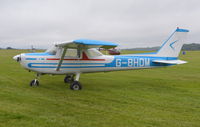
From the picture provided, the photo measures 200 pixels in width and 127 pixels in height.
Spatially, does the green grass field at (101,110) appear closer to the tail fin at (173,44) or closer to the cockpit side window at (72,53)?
the cockpit side window at (72,53)

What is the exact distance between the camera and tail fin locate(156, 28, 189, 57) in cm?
989

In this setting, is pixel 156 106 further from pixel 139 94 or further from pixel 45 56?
pixel 45 56

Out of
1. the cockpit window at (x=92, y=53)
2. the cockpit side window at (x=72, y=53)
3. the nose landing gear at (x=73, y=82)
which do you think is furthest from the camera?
the cockpit window at (x=92, y=53)

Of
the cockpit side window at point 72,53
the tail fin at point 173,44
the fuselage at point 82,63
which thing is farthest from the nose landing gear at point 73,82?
the tail fin at point 173,44

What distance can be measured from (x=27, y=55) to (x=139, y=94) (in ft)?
17.3

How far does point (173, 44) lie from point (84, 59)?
496 cm

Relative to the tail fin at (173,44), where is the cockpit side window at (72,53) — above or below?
below

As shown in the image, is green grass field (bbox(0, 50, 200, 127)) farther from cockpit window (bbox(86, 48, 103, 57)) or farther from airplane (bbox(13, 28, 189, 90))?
cockpit window (bbox(86, 48, 103, 57))

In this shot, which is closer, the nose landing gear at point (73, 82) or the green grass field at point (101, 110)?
the green grass field at point (101, 110)

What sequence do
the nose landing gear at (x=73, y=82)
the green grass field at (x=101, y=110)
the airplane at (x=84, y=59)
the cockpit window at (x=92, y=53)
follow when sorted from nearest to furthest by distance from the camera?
the green grass field at (x=101, y=110)
the nose landing gear at (x=73, y=82)
the airplane at (x=84, y=59)
the cockpit window at (x=92, y=53)

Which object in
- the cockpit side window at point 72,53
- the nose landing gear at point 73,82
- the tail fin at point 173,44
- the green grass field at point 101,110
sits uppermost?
the tail fin at point 173,44

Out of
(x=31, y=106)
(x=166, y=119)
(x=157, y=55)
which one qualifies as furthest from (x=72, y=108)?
(x=157, y=55)

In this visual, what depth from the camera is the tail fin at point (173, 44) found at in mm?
Result: 9891

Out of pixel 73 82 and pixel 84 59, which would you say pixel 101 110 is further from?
pixel 84 59
